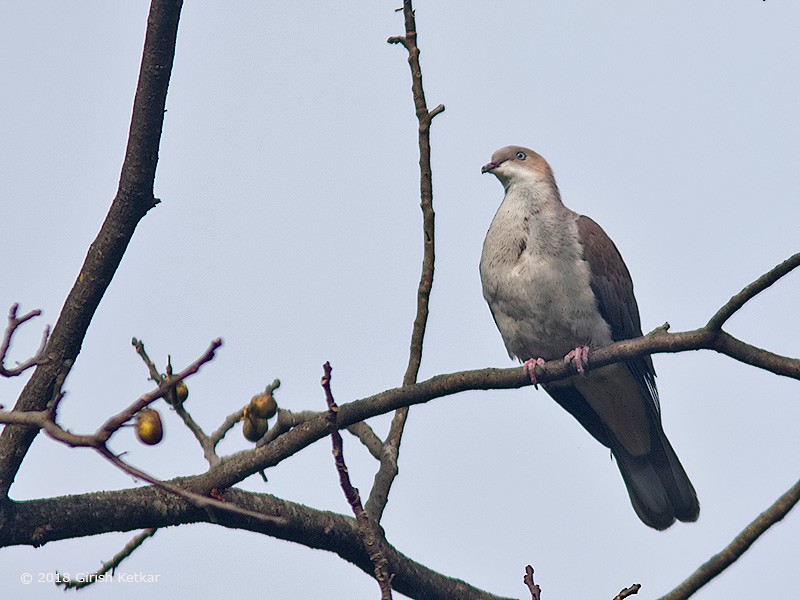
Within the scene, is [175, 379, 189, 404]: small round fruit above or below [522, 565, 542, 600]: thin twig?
above

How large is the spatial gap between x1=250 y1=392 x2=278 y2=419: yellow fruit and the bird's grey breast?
6.12 ft

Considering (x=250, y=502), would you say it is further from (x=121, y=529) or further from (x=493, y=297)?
(x=493, y=297)

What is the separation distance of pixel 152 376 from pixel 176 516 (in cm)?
50

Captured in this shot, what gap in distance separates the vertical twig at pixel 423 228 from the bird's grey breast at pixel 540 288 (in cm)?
130

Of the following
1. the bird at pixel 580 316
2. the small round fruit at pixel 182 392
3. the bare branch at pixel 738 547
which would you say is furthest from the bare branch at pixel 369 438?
the bare branch at pixel 738 547

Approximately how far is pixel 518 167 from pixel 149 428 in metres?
3.54

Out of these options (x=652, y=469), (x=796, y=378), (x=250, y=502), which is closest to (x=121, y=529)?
(x=250, y=502)

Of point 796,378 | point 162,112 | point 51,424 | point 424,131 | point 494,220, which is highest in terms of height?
point 494,220

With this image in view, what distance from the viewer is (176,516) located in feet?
9.77

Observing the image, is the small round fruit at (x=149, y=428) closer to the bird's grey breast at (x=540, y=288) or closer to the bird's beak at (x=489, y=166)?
the bird's grey breast at (x=540, y=288)

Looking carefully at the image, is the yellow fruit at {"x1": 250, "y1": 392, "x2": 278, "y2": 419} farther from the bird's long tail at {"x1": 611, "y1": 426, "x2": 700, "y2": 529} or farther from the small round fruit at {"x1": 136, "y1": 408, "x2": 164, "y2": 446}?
the bird's long tail at {"x1": 611, "y1": 426, "x2": 700, "y2": 529}

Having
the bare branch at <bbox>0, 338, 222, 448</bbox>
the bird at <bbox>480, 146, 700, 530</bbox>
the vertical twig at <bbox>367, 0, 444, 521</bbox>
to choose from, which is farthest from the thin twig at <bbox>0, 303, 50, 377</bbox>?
the bird at <bbox>480, 146, 700, 530</bbox>

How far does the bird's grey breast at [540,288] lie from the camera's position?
4.86m

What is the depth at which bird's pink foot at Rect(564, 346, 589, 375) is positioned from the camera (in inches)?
164
